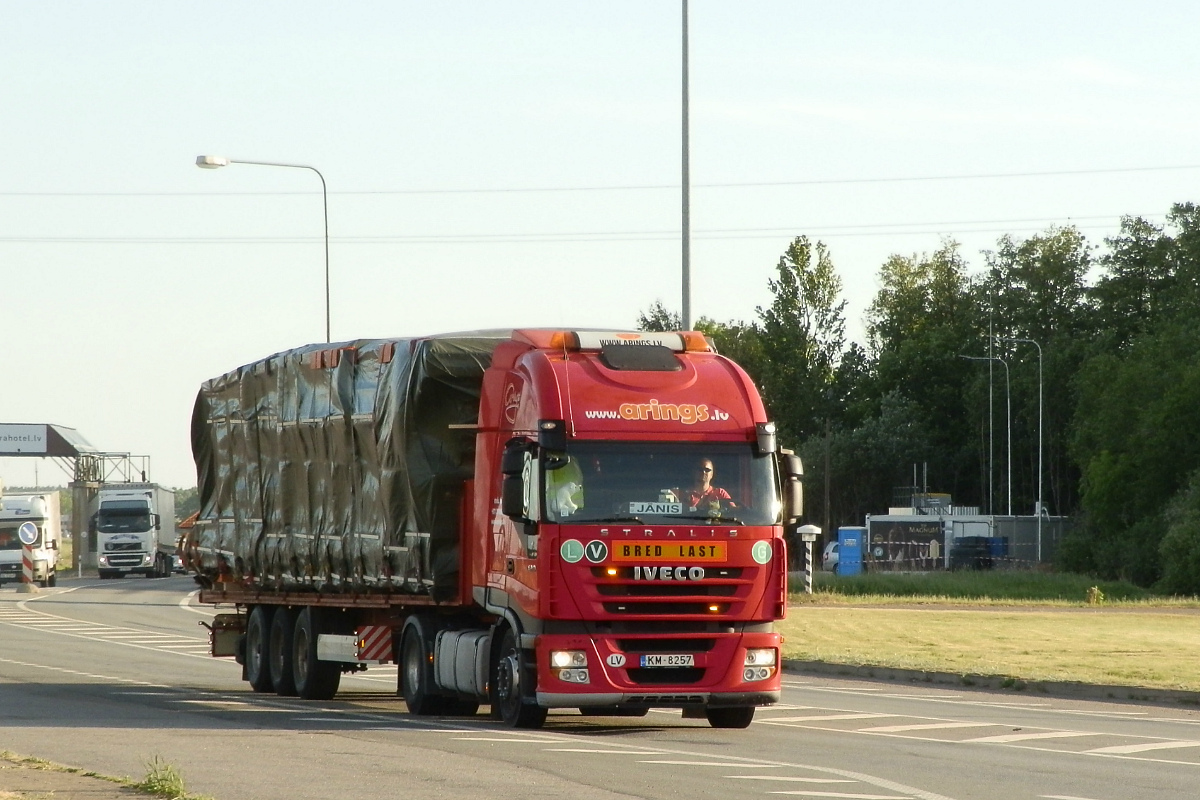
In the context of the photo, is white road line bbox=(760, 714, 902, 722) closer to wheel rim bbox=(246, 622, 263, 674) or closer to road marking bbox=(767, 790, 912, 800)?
road marking bbox=(767, 790, 912, 800)

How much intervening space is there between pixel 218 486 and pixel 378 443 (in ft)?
18.9

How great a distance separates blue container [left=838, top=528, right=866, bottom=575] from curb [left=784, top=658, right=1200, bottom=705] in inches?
2285

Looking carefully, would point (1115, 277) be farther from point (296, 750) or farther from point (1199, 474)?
point (296, 750)

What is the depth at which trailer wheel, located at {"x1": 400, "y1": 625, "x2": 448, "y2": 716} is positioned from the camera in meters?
18.1

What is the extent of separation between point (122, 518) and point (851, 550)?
3212 centimetres

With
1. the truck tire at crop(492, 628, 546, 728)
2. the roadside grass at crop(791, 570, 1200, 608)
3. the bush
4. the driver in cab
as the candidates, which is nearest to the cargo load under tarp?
the truck tire at crop(492, 628, 546, 728)

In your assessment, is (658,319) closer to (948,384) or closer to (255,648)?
(948,384)

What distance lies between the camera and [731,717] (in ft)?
55.7

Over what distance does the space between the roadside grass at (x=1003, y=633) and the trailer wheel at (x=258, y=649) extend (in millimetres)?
8584

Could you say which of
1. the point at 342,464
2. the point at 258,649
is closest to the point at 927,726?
the point at 342,464

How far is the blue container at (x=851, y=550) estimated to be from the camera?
85125 mm

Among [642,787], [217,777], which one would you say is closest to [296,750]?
[217,777]

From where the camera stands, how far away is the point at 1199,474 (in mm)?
74312

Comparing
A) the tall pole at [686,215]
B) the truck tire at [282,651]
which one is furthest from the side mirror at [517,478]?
the tall pole at [686,215]
